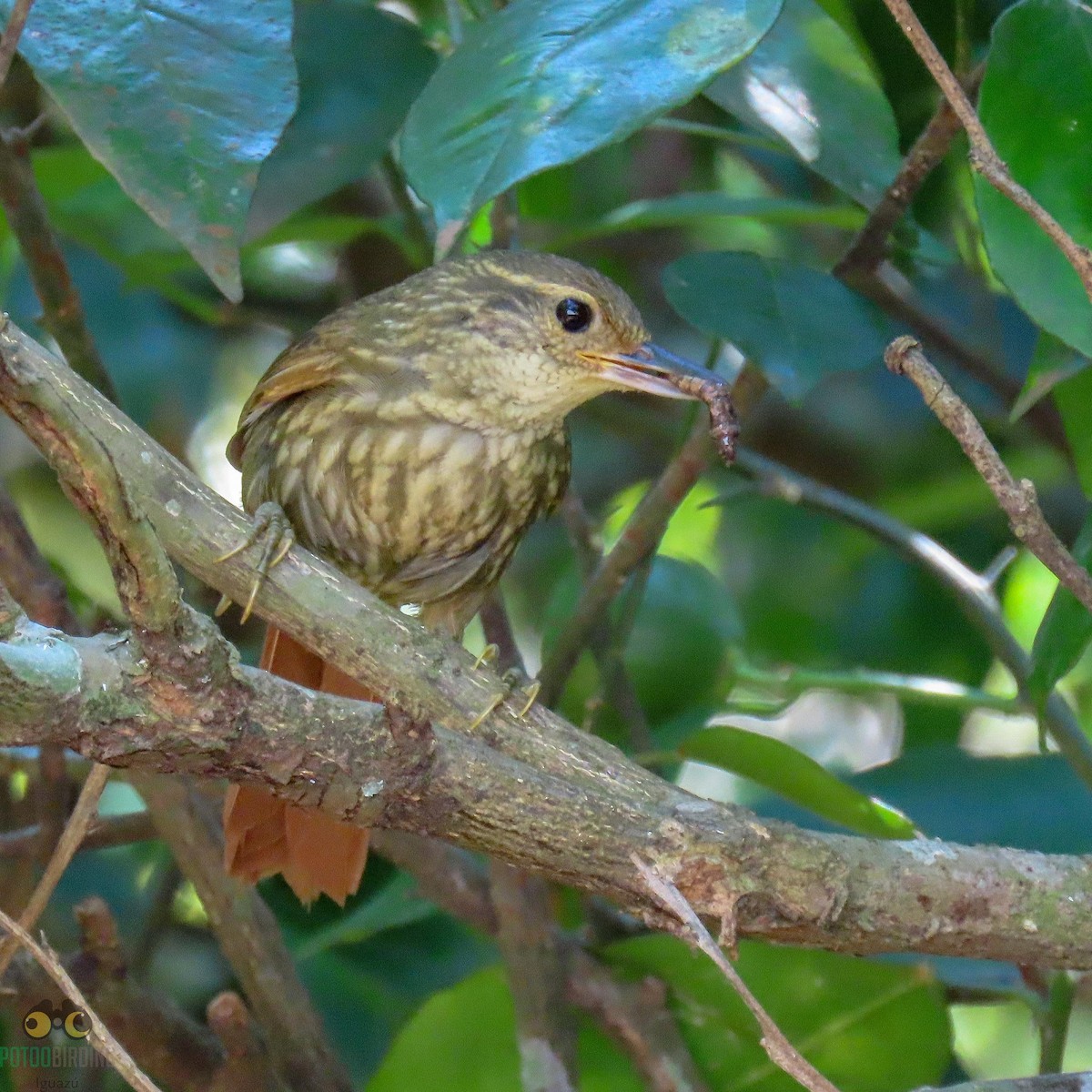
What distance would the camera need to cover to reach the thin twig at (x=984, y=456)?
57.4 inches

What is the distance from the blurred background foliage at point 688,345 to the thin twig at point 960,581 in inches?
3.4

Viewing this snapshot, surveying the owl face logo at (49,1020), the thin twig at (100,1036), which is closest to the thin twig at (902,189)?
the thin twig at (100,1036)

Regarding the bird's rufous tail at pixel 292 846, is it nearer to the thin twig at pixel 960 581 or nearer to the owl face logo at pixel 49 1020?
the owl face logo at pixel 49 1020

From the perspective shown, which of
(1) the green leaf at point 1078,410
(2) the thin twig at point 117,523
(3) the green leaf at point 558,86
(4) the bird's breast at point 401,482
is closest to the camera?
(2) the thin twig at point 117,523

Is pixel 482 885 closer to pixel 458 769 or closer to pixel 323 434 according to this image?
pixel 323 434

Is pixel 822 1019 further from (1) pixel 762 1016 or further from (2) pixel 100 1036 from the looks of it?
(2) pixel 100 1036

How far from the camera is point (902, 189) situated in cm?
210

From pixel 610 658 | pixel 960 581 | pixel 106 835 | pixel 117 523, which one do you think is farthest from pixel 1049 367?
pixel 106 835

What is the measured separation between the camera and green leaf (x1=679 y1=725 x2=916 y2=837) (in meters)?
2.16

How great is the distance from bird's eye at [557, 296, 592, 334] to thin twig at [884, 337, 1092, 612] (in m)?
0.90

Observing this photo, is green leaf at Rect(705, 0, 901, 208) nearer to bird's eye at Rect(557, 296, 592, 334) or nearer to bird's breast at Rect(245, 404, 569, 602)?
bird's eye at Rect(557, 296, 592, 334)

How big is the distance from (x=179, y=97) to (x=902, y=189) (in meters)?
0.91

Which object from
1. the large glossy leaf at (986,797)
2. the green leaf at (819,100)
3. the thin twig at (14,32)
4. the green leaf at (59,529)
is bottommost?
the green leaf at (59,529)

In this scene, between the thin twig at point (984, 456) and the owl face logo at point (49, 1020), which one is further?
the owl face logo at point (49, 1020)
